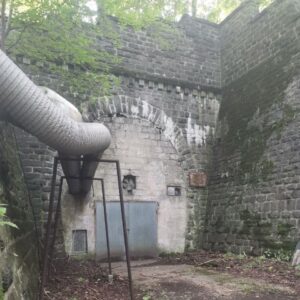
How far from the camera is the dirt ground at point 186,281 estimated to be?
5.95 metres

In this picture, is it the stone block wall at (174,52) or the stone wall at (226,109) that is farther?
the stone block wall at (174,52)


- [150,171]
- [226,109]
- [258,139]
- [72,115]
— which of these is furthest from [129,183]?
[72,115]

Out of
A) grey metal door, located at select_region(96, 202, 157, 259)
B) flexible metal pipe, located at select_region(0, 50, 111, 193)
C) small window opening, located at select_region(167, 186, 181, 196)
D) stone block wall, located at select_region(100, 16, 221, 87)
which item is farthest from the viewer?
stone block wall, located at select_region(100, 16, 221, 87)

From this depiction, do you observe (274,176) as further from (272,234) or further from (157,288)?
(157,288)

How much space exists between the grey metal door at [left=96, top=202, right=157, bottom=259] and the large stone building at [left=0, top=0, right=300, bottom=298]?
0.03 meters

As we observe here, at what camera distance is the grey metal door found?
10266mm

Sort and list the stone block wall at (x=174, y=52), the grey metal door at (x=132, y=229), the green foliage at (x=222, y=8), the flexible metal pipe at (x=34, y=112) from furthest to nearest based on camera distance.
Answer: the green foliage at (x=222, y=8), the stone block wall at (x=174, y=52), the grey metal door at (x=132, y=229), the flexible metal pipe at (x=34, y=112)

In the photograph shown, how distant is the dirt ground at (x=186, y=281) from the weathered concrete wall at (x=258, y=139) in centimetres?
99

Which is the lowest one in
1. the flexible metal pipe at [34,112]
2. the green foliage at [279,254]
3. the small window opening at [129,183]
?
the green foliage at [279,254]

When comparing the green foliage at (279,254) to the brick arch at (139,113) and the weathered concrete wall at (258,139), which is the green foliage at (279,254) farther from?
the brick arch at (139,113)

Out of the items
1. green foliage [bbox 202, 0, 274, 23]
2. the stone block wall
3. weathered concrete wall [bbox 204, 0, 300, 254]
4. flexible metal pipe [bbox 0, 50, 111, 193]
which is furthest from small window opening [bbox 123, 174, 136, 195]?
green foliage [bbox 202, 0, 274, 23]

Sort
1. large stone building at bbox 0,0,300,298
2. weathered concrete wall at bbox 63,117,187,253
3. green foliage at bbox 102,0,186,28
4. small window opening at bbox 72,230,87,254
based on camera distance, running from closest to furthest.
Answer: green foliage at bbox 102,0,186,28
large stone building at bbox 0,0,300,298
small window opening at bbox 72,230,87,254
weathered concrete wall at bbox 63,117,187,253

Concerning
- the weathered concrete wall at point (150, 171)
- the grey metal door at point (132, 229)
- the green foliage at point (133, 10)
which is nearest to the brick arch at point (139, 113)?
the weathered concrete wall at point (150, 171)

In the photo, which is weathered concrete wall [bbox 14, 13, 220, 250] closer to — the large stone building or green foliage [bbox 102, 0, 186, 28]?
the large stone building
